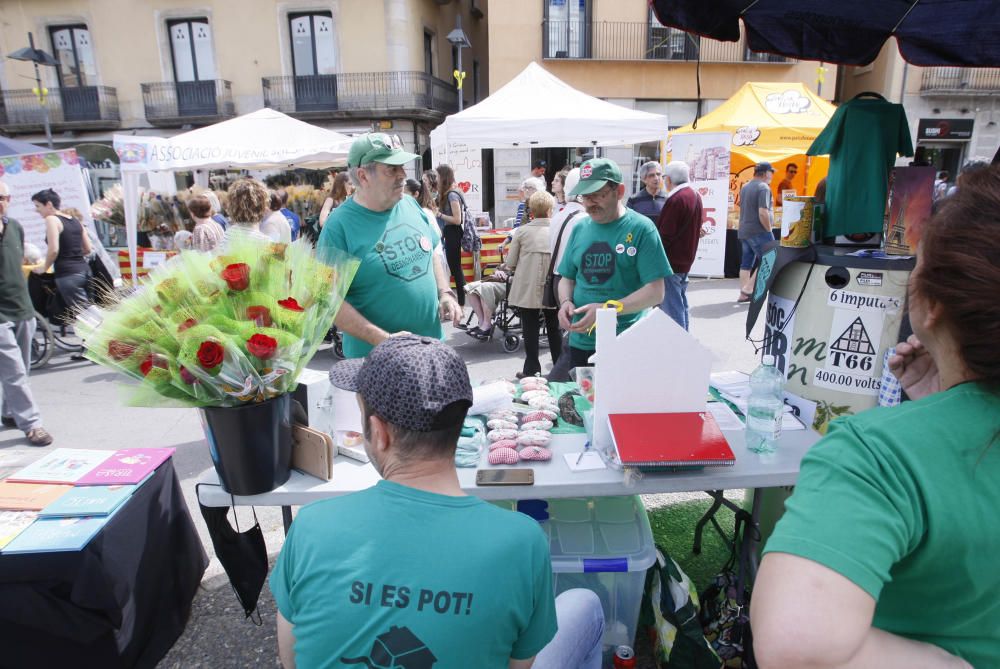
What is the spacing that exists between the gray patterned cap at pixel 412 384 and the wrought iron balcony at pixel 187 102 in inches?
826

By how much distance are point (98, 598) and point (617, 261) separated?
8.28 feet

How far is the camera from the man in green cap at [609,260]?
9.71ft

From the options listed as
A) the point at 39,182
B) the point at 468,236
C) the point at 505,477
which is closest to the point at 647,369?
the point at 505,477

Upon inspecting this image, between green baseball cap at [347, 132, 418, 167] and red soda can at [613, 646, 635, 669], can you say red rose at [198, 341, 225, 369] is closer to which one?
green baseball cap at [347, 132, 418, 167]

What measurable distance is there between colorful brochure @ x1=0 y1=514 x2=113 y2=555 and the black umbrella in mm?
2651

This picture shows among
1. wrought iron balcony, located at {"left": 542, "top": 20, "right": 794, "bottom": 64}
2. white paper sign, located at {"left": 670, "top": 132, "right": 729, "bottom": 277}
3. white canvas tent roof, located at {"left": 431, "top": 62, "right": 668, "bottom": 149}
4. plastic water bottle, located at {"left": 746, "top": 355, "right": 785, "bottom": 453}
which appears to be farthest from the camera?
wrought iron balcony, located at {"left": 542, "top": 20, "right": 794, "bottom": 64}

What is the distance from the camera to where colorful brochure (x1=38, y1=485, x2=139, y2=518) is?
6.60 ft

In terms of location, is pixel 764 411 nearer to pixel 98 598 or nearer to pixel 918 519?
pixel 918 519

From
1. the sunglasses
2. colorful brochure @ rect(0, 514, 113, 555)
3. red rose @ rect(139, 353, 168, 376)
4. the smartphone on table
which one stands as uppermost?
the sunglasses

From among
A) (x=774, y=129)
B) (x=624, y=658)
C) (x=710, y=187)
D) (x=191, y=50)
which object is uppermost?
(x=191, y=50)

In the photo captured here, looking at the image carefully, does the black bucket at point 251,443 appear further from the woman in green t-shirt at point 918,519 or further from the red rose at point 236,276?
the woman in green t-shirt at point 918,519

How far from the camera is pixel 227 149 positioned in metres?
8.23

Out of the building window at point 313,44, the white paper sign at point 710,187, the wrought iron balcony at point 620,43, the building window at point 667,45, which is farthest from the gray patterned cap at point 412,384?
the building window at point 313,44

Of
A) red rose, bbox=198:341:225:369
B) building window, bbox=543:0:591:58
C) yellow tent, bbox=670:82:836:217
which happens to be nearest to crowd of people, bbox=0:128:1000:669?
red rose, bbox=198:341:225:369
